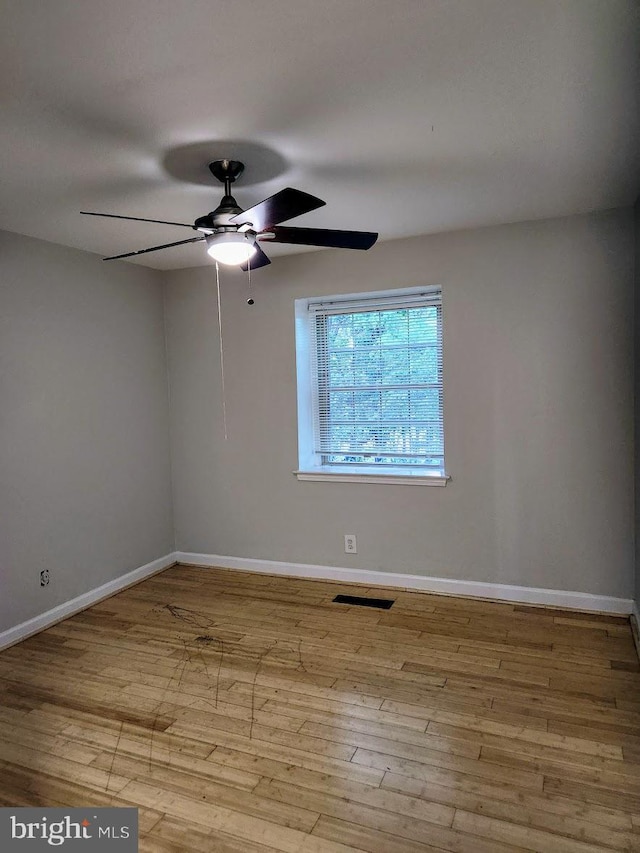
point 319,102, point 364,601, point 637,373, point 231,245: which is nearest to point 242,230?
point 231,245

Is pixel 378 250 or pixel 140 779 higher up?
pixel 378 250

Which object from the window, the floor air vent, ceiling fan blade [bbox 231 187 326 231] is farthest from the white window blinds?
ceiling fan blade [bbox 231 187 326 231]

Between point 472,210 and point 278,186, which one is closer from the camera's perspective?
point 278,186

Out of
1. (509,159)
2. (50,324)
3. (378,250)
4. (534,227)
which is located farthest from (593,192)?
(50,324)

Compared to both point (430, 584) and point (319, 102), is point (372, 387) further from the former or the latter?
point (319, 102)

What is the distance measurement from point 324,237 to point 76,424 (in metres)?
2.28

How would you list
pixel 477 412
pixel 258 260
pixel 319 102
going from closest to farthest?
pixel 319 102 → pixel 258 260 → pixel 477 412

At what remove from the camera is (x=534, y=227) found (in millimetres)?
3564

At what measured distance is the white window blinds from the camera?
4.11 m

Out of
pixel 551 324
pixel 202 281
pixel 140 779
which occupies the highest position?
pixel 202 281

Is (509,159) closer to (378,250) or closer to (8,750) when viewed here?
(378,250)

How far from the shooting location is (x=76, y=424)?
3.89 metres

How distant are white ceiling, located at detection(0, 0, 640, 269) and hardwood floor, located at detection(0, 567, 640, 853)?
2378mm

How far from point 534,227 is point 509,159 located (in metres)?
1.13
